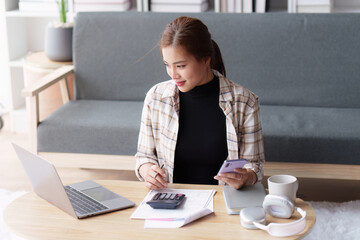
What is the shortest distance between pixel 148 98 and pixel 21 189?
125 centimetres

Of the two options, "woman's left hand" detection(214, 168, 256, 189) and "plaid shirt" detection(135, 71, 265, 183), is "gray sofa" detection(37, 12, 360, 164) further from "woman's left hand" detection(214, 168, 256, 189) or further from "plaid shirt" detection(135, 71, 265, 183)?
"woman's left hand" detection(214, 168, 256, 189)

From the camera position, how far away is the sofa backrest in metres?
2.94

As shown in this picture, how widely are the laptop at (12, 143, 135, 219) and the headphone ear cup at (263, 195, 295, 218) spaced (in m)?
0.40

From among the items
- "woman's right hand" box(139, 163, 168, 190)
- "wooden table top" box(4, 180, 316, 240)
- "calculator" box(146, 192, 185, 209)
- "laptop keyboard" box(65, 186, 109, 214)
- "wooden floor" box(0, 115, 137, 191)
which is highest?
"woman's right hand" box(139, 163, 168, 190)

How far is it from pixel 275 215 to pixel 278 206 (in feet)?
0.10

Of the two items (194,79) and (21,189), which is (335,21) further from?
(21,189)

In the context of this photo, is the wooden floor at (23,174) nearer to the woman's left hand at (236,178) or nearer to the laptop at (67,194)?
the laptop at (67,194)

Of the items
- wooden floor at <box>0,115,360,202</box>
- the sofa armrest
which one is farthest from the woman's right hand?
the sofa armrest

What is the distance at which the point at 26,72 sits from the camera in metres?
3.42

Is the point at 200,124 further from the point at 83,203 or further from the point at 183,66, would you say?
the point at 83,203

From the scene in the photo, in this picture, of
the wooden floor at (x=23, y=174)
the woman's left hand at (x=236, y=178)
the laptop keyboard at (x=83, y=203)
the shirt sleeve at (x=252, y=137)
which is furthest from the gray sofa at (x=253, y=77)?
the laptop keyboard at (x=83, y=203)

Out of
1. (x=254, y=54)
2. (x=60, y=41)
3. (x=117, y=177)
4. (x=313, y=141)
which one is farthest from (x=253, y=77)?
(x=60, y=41)

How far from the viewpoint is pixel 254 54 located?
9.82 ft

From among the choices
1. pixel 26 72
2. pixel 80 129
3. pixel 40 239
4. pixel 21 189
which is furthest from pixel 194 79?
pixel 26 72
